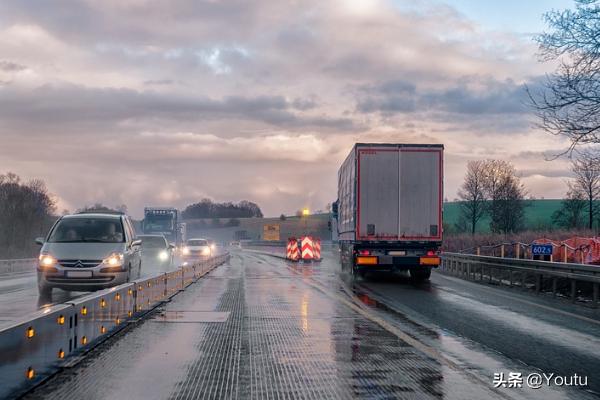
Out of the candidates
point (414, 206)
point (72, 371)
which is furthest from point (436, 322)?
point (414, 206)

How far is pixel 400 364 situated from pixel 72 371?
12.2ft

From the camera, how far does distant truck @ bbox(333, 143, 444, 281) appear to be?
22.7 m

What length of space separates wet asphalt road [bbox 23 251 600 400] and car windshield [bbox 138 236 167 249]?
14.7 meters

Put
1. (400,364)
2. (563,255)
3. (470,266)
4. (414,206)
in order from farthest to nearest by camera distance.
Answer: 1. (470,266)
2. (563,255)
3. (414,206)
4. (400,364)

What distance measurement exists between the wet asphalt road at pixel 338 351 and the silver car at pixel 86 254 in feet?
5.17

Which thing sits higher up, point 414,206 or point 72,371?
point 414,206

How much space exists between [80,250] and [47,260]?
0.71 metres

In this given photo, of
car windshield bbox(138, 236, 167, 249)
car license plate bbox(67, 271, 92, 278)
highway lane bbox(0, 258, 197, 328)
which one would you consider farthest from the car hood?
car windshield bbox(138, 236, 167, 249)

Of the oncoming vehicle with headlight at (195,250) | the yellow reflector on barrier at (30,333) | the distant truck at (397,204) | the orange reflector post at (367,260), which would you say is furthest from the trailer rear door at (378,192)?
the oncoming vehicle with headlight at (195,250)

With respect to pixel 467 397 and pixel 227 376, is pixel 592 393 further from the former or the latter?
pixel 227 376

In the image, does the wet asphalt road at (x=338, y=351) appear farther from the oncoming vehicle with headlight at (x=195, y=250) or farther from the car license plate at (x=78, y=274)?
the oncoming vehicle with headlight at (x=195, y=250)

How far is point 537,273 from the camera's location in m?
20.0

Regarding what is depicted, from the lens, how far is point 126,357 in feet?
29.0

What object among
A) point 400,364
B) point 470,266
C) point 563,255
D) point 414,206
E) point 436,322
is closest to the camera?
point 400,364
